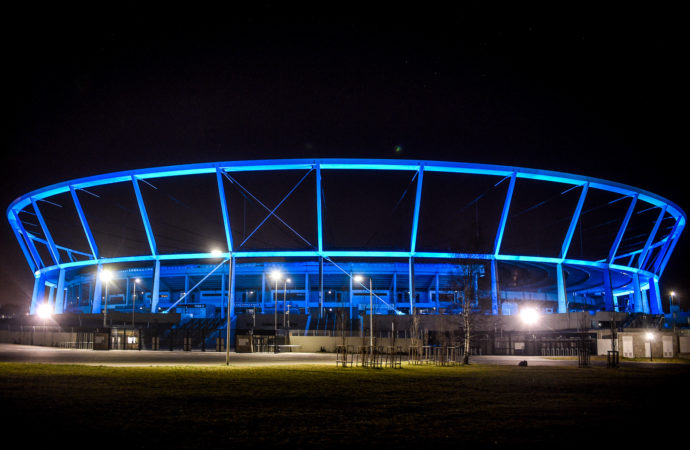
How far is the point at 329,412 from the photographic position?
979 centimetres

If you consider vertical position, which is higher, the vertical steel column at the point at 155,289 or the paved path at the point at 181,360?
the vertical steel column at the point at 155,289

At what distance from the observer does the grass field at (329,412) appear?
7.39 meters

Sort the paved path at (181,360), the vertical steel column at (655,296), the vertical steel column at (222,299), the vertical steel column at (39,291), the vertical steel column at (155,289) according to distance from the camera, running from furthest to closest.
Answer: the vertical steel column at (655,296), the vertical steel column at (39,291), the vertical steel column at (222,299), the vertical steel column at (155,289), the paved path at (181,360)

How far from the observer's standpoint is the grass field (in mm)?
7391

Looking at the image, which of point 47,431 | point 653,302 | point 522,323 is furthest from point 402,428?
point 653,302

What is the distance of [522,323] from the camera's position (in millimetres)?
44438

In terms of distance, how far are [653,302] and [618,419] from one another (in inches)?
2541

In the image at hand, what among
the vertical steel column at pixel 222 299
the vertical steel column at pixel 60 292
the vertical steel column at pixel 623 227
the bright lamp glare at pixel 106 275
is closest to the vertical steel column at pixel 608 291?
the vertical steel column at pixel 623 227

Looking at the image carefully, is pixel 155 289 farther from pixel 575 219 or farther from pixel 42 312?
pixel 575 219

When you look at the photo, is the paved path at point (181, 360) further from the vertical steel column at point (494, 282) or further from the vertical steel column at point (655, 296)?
the vertical steel column at point (655, 296)

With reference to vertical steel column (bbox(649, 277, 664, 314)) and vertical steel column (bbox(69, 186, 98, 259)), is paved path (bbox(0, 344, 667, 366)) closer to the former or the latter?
vertical steel column (bbox(69, 186, 98, 259))

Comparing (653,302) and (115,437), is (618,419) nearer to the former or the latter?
(115,437)

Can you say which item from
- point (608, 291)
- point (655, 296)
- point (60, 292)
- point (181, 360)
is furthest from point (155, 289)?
point (655, 296)

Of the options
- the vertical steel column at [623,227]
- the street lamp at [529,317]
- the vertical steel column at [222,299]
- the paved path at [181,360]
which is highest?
the vertical steel column at [623,227]
